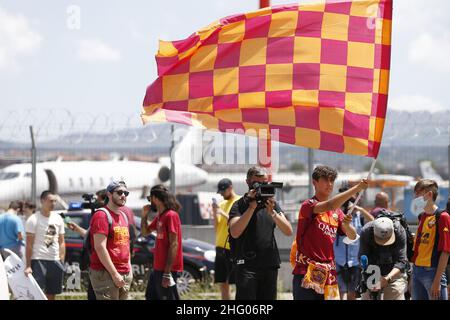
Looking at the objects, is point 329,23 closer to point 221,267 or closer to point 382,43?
point 382,43

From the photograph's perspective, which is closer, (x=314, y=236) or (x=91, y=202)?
(x=314, y=236)

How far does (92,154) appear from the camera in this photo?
18891 millimetres

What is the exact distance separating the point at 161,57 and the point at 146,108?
1.59 ft

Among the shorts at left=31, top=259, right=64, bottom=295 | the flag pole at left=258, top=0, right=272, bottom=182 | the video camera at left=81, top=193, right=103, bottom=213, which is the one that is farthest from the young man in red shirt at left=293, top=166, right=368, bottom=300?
the shorts at left=31, top=259, right=64, bottom=295

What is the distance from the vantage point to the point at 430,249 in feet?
31.4

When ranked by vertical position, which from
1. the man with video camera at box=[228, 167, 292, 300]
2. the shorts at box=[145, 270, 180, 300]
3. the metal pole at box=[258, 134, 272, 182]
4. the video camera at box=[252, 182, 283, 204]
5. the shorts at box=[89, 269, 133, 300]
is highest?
the metal pole at box=[258, 134, 272, 182]

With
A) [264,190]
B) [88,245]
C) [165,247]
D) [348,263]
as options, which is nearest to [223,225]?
[348,263]

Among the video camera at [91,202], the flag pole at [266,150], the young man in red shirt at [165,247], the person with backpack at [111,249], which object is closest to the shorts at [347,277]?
the young man in red shirt at [165,247]

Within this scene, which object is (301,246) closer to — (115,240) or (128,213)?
(115,240)

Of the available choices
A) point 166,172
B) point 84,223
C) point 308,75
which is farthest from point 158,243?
point 166,172

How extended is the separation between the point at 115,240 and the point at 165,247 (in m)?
1.22

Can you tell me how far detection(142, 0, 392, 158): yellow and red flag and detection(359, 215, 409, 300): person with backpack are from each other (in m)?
1.14

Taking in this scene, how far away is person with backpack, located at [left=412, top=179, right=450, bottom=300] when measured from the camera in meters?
9.45

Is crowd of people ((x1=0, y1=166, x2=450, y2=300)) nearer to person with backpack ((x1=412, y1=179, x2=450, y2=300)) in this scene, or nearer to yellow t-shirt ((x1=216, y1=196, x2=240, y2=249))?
person with backpack ((x1=412, y1=179, x2=450, y2=300))
